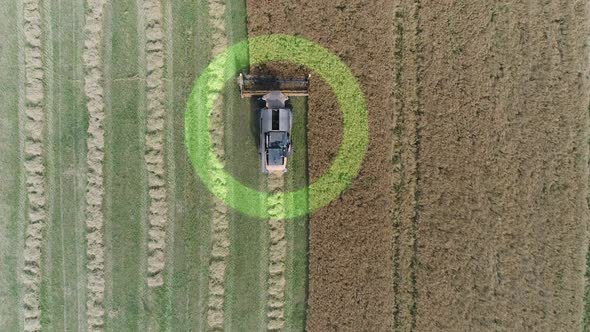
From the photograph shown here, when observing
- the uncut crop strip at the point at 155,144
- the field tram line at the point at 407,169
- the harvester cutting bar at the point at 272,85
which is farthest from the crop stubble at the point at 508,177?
the uncut crop strip at the point at 155,144

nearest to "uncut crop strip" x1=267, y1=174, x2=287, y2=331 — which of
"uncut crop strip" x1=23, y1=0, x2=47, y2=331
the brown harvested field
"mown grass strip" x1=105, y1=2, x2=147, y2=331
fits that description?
the brown harvested field

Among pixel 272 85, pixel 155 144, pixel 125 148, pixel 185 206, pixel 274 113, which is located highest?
pixel 272 85

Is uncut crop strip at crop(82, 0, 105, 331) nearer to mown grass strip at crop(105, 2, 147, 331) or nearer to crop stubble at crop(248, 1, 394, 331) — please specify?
mown grass strip at crop(105, 2, 147, 331)

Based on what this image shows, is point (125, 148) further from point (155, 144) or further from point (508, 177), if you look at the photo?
point (508, 177)

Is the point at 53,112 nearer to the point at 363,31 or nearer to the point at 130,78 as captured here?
the point at 130,78

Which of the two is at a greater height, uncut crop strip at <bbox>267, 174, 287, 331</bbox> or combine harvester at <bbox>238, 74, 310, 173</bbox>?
combine harvester at <bbox>238, 74, 310, 173</bbox>

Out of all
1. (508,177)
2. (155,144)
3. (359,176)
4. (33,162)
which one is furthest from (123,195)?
(508,177)
